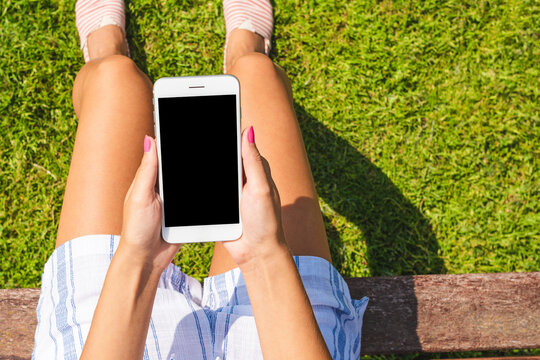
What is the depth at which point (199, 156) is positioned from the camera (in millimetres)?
1377

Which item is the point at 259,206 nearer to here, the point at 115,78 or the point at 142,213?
the point at 142,213

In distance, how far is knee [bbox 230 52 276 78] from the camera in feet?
6.40

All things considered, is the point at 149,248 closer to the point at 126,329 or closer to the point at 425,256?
the point at 126,329

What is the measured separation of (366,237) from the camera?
2.60m

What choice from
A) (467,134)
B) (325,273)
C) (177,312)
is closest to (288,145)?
(325,273)

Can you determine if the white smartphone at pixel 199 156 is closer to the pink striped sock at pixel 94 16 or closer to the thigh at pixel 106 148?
the thigh at pixel 106 148

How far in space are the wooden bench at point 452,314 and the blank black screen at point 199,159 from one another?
0.97 meters

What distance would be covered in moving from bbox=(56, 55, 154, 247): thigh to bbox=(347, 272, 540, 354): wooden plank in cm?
127

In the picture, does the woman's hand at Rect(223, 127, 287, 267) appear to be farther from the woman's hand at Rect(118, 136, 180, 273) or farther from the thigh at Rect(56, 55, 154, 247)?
the thigh at Rect(56, 55, 154, 247)

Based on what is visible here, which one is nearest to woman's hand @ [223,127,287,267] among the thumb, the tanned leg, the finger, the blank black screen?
the finger

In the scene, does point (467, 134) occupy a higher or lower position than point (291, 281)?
higher

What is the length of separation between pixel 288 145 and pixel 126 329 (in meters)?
0.99

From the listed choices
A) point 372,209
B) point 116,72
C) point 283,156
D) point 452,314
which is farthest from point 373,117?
point 116,72

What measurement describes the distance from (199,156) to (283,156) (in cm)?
51
